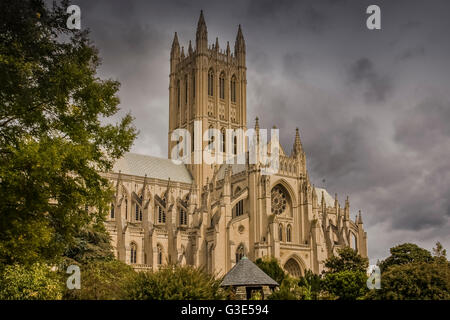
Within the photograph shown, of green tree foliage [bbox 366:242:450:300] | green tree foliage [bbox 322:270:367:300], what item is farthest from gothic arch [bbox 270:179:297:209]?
green tree foliage [bbox 366:242:450:300]

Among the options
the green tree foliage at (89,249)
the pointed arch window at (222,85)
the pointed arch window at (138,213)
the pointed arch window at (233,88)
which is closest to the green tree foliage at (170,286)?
the green tree foliage at (89,249)

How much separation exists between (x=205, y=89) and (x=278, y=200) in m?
25.6

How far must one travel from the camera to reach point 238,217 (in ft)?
195

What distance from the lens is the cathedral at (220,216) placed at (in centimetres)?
5803

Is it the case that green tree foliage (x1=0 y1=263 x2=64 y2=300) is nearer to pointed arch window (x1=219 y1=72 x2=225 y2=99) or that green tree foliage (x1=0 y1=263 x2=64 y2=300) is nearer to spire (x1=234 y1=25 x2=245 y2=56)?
pointed arch window (x1=219 y1=72 x2=225 y2=99)

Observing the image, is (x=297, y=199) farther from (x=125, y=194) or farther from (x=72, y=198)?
(x=72, y=198)

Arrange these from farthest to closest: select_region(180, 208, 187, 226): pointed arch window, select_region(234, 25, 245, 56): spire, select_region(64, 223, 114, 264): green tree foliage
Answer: select_region(234, 25, 245, 56): spire
select_region(180, 208, 187, 226): pointed arch window
select_region(64, 223, 114, 264): green tree foliage

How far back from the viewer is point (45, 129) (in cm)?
1977

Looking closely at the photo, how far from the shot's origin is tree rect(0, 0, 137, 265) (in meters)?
17.7

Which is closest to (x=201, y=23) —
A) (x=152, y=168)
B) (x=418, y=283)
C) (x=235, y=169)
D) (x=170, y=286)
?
(x=152, y=168)

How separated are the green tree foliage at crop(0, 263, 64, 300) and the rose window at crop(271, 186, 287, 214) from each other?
40056 mm

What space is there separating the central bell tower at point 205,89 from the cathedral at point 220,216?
1.75 meters

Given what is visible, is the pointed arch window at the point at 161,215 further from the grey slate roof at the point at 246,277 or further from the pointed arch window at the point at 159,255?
the grey slate roof at the point at 246,277

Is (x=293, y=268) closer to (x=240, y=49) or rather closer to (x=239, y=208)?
(x=239, y=208)
